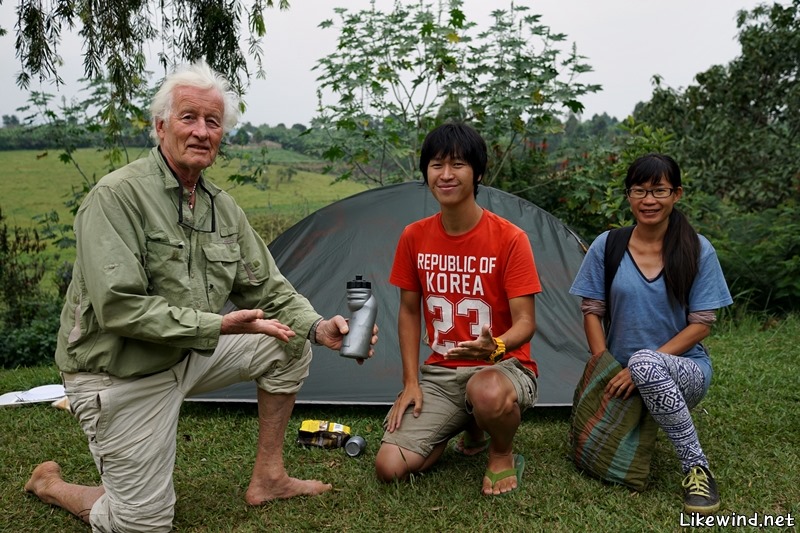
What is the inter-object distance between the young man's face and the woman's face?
64 cm

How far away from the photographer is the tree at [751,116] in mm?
7918

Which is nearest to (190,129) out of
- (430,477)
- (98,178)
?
(430,477)

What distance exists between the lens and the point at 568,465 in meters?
3.00

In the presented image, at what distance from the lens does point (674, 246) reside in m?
2.84

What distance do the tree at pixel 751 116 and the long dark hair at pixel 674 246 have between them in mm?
5475

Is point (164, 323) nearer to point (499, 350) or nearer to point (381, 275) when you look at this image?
point (499, 350)

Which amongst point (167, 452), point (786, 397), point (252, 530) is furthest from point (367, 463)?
point (786, 397)

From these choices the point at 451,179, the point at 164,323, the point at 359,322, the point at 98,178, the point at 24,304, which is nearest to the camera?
the point at 164,323

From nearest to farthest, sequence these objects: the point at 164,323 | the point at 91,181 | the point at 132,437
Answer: the point at 164,323, the point at 132,437, the point at 91,181

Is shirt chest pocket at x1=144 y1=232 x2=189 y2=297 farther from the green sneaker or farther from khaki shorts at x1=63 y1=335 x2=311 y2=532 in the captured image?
the green sneaker

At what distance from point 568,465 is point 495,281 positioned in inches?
32.6

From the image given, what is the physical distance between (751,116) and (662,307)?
6737mm

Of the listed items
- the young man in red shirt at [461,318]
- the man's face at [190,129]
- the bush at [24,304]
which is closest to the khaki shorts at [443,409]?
the young man in red shirt at [461,318]

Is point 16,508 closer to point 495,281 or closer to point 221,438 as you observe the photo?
point 221,438
